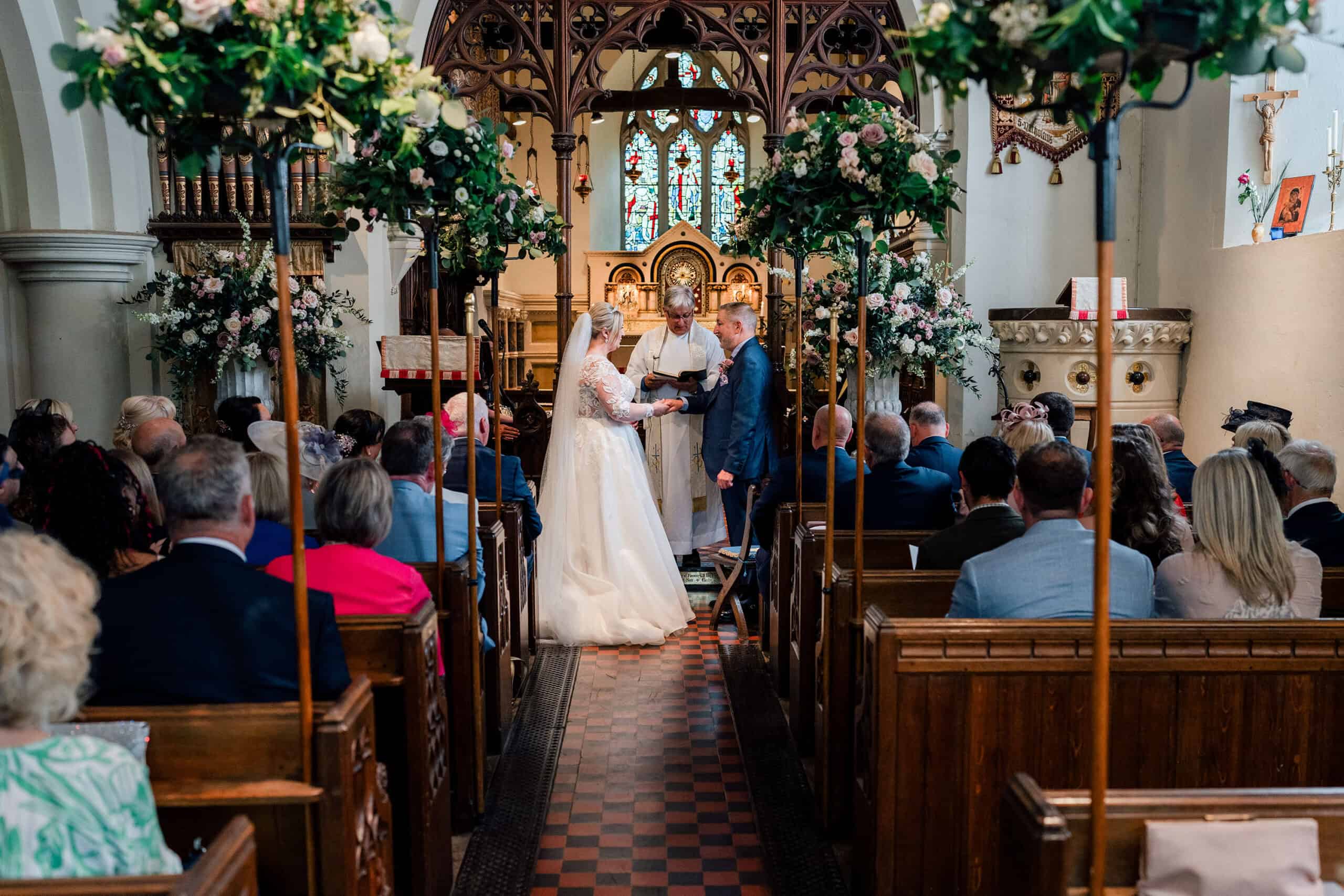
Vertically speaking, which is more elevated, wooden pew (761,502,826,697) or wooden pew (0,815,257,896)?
wooden pew (0,815,257,896)

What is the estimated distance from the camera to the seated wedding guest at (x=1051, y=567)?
251cm

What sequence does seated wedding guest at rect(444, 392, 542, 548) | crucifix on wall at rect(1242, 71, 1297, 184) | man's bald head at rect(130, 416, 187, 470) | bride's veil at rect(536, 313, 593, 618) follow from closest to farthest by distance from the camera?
man's bald head at rect(130, 416, 187, 470), seated wedding guest at rect(444, 392, 542, 548), bride's veil at rect(536, 313, 593, 618), crucifix on wall at rect(1242, 71, 1297, 184)

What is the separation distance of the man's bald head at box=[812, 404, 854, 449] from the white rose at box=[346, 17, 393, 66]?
2701 millimetres

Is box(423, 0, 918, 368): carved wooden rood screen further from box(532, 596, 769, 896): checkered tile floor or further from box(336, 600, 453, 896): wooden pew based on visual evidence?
box(336, 600, 453, 896): wooden pew

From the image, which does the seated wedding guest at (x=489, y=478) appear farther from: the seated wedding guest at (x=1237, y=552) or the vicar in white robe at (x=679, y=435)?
the seated wedding guest at (x=1237, y=552)

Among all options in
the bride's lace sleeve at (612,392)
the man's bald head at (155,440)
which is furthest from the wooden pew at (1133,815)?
the bride's lace sleeve at (612,392)

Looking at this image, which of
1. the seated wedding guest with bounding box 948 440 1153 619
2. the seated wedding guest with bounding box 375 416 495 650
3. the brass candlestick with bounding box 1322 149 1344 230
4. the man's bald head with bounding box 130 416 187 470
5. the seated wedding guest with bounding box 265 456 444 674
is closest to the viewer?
the seated wedding guest with bounding box 948 440 1153 619

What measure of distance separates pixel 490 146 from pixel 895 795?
2278 millimetres

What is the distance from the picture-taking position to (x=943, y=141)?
710 cm

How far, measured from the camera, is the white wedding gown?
17.4 ft

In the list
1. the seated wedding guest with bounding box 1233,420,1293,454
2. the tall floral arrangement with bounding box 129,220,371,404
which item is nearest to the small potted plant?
the seated wedding guest with bounding box 1233,420,1293,454

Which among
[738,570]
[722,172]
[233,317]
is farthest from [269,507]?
[722,172]

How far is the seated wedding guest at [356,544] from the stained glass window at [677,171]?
39.7 feet

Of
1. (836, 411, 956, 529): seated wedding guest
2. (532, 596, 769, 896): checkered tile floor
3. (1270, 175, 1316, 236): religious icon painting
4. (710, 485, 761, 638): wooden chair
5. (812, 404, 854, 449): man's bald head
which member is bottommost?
(532, 596, 769, 896): checkered tile floor
